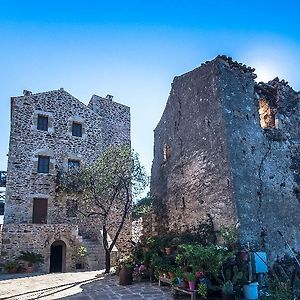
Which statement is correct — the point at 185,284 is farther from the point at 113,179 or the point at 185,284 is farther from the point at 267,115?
the point at 267,115

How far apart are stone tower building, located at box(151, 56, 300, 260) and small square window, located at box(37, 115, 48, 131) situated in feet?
33.9

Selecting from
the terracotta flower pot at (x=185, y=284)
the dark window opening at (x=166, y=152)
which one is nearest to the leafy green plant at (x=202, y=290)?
the terracotta flower pot at (x=185, y=284)

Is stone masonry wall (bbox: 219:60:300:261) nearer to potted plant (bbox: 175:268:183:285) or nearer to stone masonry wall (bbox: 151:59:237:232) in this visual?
stone masonry wall (bbox: 151:59:237:232)

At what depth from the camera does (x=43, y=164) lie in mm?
19453

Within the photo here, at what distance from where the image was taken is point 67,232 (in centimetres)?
1681

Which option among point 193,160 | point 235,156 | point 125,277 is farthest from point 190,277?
point 193,160

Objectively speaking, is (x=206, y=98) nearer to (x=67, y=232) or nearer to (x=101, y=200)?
(x=101, y=200)

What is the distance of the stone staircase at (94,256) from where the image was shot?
52.4 ft

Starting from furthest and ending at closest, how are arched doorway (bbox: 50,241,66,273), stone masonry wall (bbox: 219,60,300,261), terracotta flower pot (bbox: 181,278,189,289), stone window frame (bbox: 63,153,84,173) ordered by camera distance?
1. stone window frame (bbox: 63,153,84,173)
2. arched doorway (bbox: 50,241,66,273)
3. stone masonry wall (bbox: 219,60,300,261)
4. terracotta flower pot (bbox: 181,278,189,289)

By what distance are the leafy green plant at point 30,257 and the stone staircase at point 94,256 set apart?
250cm

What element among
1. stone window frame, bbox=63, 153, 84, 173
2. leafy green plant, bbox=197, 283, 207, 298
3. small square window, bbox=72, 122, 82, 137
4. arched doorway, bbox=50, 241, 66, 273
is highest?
small square window, bbox=72, 122, 82, 137

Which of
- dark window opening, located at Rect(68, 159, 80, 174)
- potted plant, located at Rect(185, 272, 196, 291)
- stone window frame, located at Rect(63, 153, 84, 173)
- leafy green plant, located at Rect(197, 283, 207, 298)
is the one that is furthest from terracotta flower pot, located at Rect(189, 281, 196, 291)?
stone window frame, located at Rect(63, 153, 84, 173)

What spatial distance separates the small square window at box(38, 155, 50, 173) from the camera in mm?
19266

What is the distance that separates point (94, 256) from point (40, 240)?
10.3 feet
